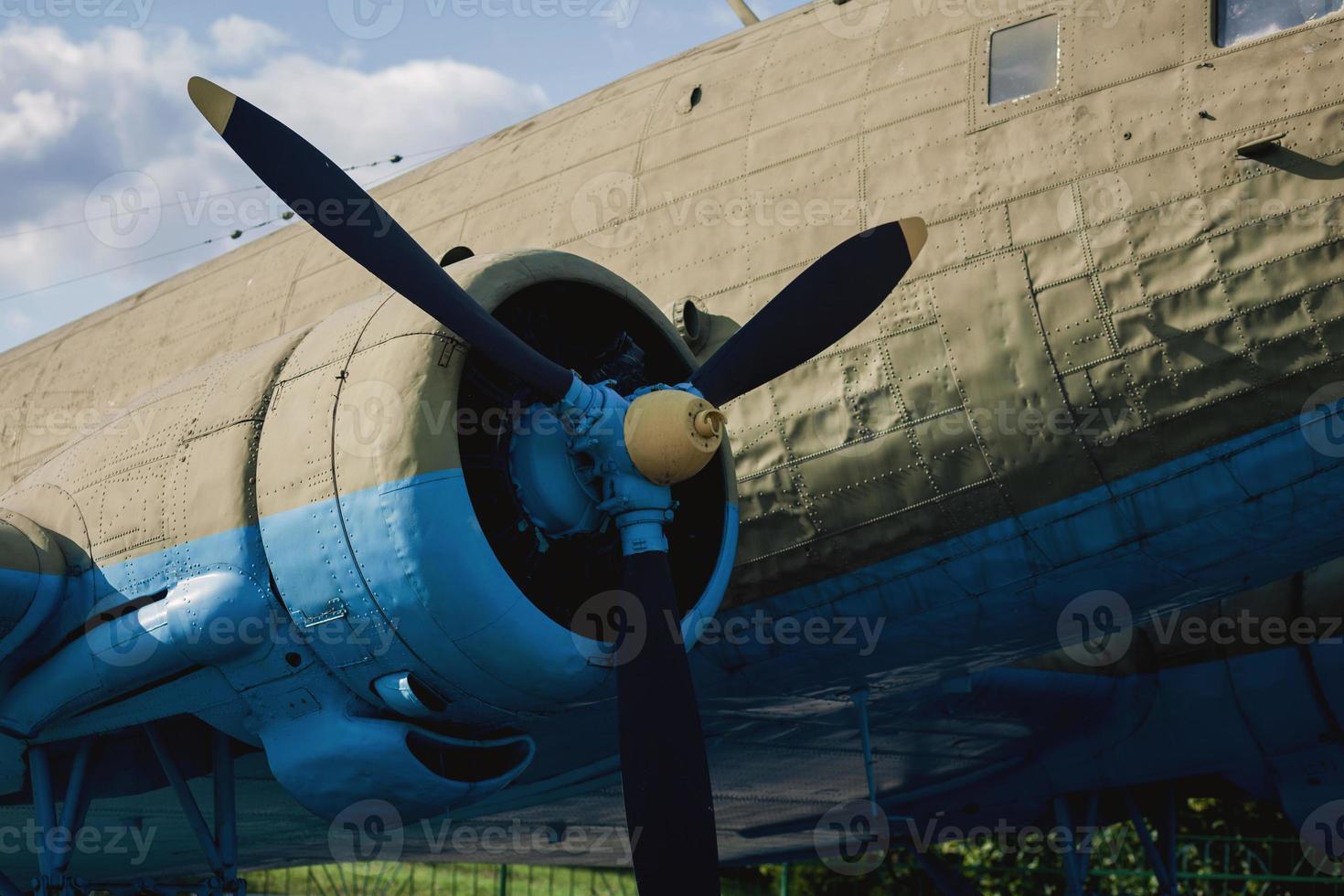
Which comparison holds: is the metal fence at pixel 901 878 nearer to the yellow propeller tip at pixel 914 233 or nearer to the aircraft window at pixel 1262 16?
the aircraft window at pixel 1262 16

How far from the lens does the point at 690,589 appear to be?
812cm

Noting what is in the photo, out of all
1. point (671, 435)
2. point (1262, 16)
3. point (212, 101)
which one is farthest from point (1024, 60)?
point (212, 101)

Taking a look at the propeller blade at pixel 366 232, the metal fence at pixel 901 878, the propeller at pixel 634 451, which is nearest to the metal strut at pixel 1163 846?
the propeller at pixel 634 451

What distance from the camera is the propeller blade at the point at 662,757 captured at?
6.84 meters

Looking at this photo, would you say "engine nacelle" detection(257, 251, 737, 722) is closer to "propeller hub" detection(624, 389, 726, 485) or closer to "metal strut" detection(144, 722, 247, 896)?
"propeller hub" detection(624, 389, 726, 485)

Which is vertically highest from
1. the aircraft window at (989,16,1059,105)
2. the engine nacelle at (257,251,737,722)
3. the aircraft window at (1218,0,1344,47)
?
the aircraft window at (989,16,1059,105)

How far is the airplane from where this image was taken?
7.12m

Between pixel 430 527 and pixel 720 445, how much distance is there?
63.2 inches

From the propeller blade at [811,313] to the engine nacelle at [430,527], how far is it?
0.67 meters

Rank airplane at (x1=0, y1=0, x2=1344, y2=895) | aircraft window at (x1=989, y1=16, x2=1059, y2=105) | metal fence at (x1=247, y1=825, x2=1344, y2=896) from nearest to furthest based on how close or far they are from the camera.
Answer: airplane at (x1=0, y1=0, x2=1344, y2=895) < aircraft window at (x1=989, y1=16, x2=1059, y2=105) < metal fence at (x1=247, y1=825, x2=1344, y2=896)

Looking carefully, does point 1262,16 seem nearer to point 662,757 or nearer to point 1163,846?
point 662,757

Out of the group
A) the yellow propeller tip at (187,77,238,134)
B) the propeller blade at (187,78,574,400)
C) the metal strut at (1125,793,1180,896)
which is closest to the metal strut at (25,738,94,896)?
the propeller blade at (187,78,574,400)

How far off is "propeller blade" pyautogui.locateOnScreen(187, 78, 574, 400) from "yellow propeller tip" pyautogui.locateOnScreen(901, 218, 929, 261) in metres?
1.88

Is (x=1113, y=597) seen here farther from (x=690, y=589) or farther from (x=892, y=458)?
(x=690, y=589)
